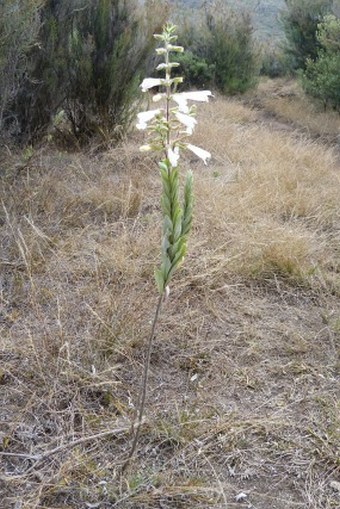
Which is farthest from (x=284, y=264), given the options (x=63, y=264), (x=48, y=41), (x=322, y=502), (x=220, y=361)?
(x=48, y=41)

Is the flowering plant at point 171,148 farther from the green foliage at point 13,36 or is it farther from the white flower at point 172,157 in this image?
the green foliage at point 13,36

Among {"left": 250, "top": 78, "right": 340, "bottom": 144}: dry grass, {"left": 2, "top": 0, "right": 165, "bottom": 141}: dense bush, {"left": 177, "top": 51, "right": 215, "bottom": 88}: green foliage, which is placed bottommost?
{"left": 250, "top": 78, "right": 340, "bottom": 144}: dry grass

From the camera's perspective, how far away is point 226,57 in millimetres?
10438

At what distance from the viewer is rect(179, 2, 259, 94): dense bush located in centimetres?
1040

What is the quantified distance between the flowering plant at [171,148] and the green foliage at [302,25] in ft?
31.4

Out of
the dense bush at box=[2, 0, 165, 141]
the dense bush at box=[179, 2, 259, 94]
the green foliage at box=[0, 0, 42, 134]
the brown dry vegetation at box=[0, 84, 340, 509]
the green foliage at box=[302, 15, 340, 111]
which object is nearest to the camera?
the brown dry vegetation at box=[0, 84, 340, 509]

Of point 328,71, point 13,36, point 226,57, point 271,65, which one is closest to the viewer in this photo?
point 13,36

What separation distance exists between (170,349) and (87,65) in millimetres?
3208

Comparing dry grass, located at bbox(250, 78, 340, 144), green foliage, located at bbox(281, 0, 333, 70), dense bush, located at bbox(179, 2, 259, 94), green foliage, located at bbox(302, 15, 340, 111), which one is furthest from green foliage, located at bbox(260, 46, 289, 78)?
green foliage, located at bbox(302, 15, 340, 111)

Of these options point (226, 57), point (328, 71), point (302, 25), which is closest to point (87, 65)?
point (328, 71)

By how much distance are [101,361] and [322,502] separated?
3.05ft

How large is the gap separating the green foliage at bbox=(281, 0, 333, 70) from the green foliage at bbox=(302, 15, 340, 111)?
1.55m

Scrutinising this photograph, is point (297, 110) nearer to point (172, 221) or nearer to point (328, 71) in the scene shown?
point (328, 71)

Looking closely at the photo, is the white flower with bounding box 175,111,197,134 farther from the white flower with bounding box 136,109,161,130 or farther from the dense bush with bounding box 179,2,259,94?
the dense bush with bounding box 179,2,259,94
